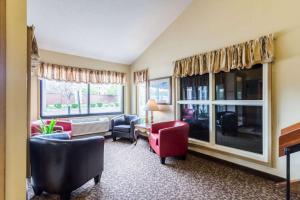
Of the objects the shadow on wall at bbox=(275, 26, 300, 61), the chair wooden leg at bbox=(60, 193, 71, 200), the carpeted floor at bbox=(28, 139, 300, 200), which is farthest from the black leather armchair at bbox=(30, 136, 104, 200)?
the shadow on wall at bbox=(275, 26, 300, 61)

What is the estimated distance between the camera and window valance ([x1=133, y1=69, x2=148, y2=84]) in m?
5.24

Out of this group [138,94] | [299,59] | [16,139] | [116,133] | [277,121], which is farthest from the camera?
[138,94]

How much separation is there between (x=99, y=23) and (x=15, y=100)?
11.7 feet

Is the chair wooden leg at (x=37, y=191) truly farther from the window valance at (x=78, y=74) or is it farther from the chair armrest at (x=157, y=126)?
the window valance at (x=78, y=74)

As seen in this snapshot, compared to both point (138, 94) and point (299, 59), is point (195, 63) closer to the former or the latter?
point (299, 59)

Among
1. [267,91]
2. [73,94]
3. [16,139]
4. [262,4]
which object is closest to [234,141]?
[267,91]

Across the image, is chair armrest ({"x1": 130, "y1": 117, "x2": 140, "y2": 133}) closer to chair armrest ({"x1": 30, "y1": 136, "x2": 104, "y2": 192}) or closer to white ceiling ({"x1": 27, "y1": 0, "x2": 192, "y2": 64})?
white ceiling ({"x1": 27, "y1": 0, "x2": 192, "y2": 64})

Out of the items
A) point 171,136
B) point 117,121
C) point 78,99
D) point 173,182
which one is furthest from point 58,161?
point 78,99

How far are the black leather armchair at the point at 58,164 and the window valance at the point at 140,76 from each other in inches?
131

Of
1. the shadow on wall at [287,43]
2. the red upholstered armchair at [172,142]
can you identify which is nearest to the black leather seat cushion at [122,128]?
the red upholstered armchair at [172,142]

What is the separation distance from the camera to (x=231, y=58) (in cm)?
304

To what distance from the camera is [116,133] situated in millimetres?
4941

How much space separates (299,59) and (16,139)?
318 cm

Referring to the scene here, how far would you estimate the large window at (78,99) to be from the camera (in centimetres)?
457
